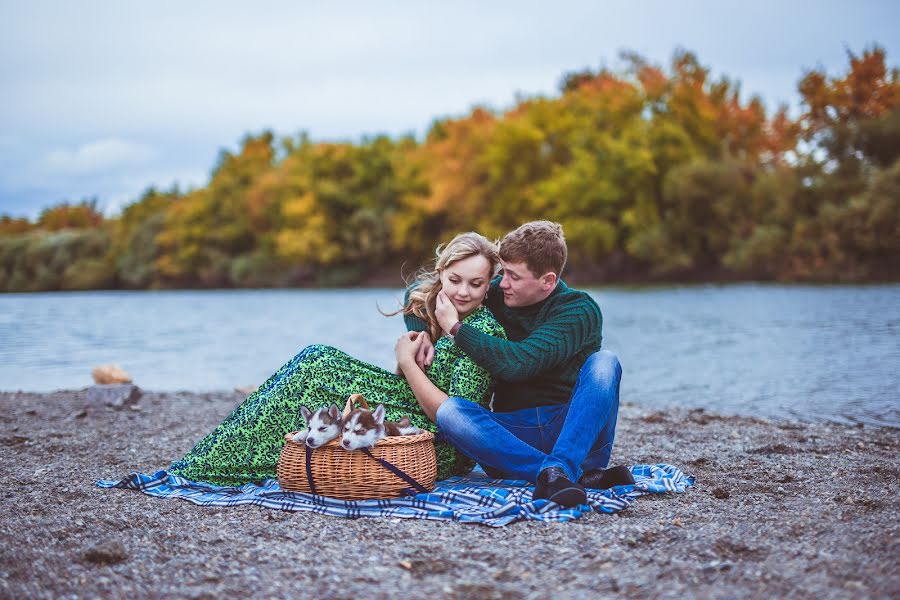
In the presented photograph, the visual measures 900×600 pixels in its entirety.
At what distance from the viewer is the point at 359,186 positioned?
5066 centimetres

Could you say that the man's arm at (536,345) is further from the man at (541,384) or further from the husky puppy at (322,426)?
the husky puppy at (322,426)

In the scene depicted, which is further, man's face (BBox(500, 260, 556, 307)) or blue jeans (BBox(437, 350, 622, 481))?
man's face (BBox(500, 260, 556, 307))

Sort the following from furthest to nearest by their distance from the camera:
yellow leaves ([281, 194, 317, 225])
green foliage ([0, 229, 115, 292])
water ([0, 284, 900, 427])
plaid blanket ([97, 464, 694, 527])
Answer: green foliage ([0, 229, 115, 292]), yellow leaves ([281, 194, 317, 225]), water ([0, 284, 900, 427]), plaid blanket ([97, 464, 694, 527])

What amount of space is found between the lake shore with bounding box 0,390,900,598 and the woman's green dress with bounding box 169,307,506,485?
1.34 ft

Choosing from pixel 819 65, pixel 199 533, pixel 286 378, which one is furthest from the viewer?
pixel 819 65

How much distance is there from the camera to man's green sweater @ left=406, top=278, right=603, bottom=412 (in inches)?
165

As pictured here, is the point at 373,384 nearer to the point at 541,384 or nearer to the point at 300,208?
the point at 541,384

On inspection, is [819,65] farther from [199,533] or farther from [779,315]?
[199,533]

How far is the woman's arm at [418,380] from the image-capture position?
4.32 metres

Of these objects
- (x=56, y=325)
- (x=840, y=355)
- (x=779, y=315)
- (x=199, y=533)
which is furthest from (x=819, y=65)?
(x=199, y=533)

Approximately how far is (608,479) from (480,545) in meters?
1.21

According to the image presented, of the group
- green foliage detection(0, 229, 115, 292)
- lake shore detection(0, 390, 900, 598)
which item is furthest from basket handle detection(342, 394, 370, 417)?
green foliage detection(0, 229, 115, 292)

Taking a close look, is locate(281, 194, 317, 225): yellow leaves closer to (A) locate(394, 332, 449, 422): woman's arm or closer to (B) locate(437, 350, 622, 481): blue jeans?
(A) locate(394, 332, 449, 422): woman's arm

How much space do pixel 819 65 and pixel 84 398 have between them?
33.3 m
